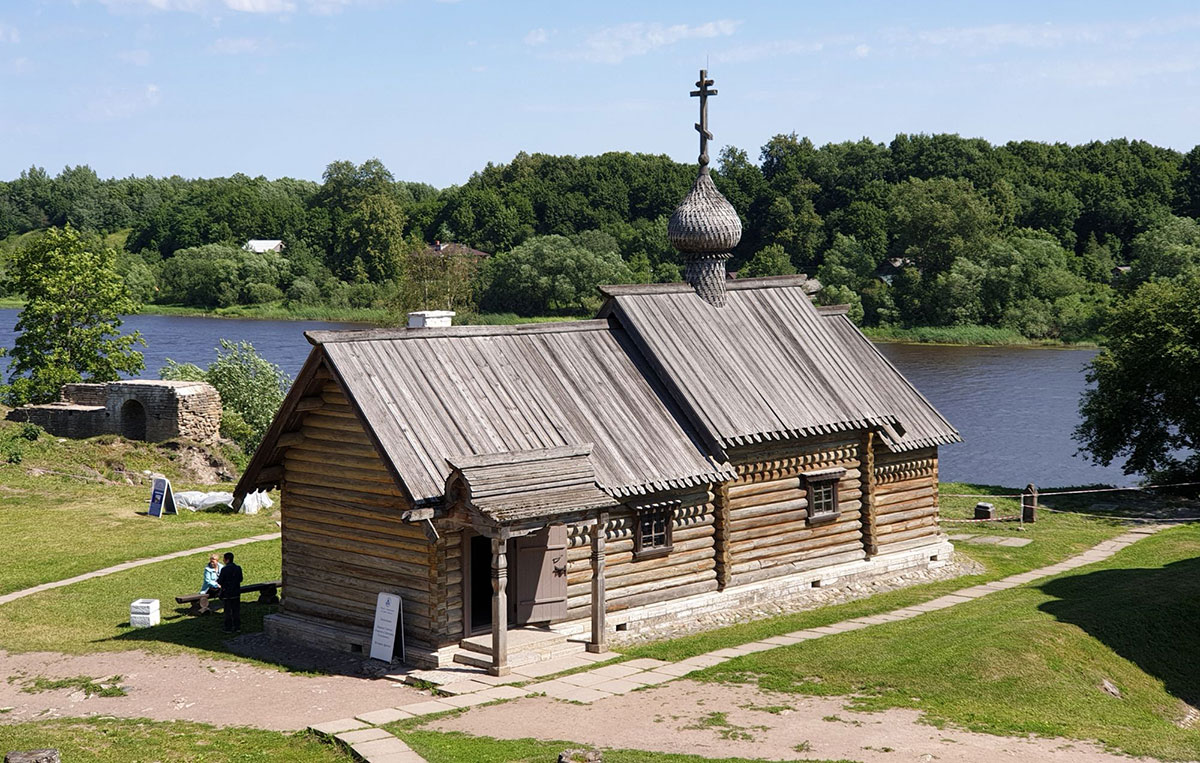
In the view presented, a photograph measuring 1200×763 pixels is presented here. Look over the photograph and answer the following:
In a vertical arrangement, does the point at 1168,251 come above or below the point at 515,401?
above

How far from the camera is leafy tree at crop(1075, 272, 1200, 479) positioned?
1614 inches

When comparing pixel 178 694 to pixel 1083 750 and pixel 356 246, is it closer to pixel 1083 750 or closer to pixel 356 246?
pixel 1083 750

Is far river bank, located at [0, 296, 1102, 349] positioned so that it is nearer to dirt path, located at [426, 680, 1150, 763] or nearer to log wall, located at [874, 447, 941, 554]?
log wall, located at [874, 447, 941, 554]

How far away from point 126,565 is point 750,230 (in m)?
96.3

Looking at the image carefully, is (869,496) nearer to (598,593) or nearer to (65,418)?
(598,593)

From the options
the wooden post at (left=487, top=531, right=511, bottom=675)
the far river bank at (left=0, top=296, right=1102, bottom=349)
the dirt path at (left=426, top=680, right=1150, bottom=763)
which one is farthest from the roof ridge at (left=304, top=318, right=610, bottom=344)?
the far river bank at (left=0, top=296, right=1102, bottom=349)

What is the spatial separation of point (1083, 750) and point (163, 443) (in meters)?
32.8

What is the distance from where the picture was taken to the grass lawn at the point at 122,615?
23.1m

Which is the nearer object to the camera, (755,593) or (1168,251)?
(755,593)

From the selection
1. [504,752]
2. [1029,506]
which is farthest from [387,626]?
[1029,506]

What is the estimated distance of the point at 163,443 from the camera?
42.6 meters

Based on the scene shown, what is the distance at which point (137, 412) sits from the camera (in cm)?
4425

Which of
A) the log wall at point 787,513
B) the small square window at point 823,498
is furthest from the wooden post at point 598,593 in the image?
Answer: the small square window at point 823,498

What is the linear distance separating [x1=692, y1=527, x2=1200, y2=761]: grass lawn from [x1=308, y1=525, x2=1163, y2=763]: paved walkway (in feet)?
1.81
